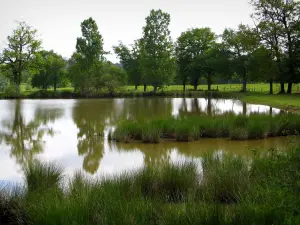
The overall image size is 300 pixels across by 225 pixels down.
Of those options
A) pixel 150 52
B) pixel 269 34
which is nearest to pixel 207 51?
pixel 150 52

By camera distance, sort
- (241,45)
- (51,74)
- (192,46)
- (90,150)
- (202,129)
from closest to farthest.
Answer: (90,150) → (202,129) → (241,45) → (192,46) → (51,74)

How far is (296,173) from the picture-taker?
4.75 metres

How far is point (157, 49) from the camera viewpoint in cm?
5062

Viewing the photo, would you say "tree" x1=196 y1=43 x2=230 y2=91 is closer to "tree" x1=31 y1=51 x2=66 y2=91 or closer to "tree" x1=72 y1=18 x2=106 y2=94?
"tree" x1=72 y1=18 x2=106 y2=94

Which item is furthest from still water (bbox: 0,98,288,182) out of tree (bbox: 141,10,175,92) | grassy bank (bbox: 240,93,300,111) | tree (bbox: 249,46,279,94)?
tree (bbox: 141,10,175,92)

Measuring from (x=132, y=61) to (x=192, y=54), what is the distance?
13483 mm

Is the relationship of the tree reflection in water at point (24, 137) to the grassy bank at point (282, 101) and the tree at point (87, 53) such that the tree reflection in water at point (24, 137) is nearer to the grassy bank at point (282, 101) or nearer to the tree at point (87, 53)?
the grassy bank at point (282, 101)

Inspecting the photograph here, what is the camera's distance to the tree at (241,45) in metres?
41.7

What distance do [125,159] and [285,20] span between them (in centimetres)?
3649

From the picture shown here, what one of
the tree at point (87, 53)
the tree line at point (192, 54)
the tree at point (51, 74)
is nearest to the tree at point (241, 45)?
the tree line at point (192, 54)

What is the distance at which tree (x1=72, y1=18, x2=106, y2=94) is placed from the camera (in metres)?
49.1

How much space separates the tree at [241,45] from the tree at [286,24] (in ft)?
8.47

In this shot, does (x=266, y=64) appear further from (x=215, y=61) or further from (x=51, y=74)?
(x=51, y=74)

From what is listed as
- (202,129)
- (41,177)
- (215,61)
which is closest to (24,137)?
(202,129)
